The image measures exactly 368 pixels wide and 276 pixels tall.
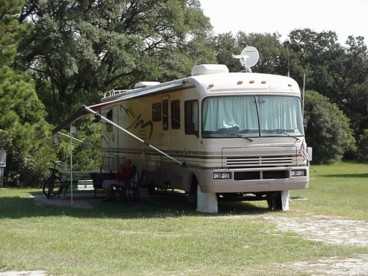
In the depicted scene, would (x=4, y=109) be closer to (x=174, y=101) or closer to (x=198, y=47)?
(x=174, y=101)

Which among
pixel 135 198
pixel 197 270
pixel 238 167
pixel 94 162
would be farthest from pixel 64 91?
pixel 197 270

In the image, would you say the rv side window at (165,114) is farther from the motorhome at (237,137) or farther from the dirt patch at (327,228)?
the dirt patch at (327,228)

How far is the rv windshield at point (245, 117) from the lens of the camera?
12.6 m

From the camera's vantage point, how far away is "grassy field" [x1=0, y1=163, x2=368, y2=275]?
24.8 feet

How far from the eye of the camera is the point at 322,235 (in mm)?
10000

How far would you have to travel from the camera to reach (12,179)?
2292 cm

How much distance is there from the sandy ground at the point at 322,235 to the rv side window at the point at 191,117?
7.59ft

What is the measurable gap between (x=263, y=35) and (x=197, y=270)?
60077 millimetres

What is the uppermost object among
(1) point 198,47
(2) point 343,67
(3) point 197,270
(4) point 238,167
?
(2) point 343,67

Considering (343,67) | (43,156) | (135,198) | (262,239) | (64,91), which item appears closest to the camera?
(262,239)

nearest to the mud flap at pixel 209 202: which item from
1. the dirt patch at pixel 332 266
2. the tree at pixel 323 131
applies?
the dirt patch at pixel 332 266

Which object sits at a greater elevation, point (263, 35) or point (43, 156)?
point (263, 35)

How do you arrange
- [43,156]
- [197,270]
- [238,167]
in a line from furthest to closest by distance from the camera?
[43,156] → [238,167] → [197,270]

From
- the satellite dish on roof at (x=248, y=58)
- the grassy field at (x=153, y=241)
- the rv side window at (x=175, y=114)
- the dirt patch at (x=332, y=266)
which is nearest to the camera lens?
the dirt patch at (x=332, y=266)
